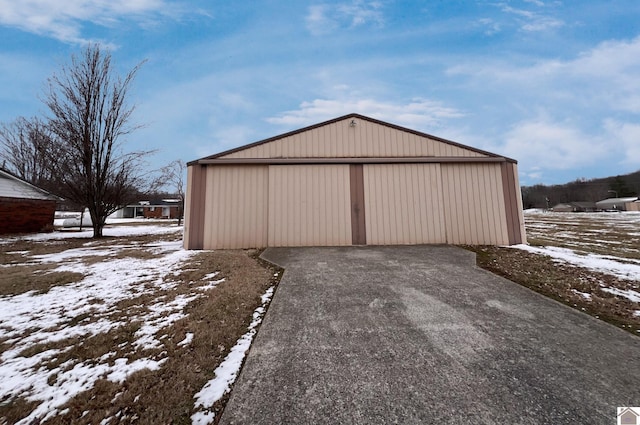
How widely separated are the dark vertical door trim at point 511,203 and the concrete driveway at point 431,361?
4988mm

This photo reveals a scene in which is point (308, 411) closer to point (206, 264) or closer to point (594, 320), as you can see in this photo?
point (594, 320)

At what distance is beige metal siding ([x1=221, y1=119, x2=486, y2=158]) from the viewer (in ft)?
27.0

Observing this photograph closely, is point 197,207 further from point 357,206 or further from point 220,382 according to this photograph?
point 220,382

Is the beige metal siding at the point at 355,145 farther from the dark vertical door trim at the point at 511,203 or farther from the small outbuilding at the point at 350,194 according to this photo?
the dark vertical door trim at the point at 511,203

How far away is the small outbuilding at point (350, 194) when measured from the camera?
7.96m

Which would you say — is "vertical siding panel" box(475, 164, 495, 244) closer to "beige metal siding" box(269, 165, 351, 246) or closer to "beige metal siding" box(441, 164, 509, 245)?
"beige metal siding" box(441, 164, 509, 245)

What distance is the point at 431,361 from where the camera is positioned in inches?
86.7

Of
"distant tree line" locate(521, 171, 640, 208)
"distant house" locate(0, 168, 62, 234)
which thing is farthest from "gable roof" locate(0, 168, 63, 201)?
"distant tree line" locate(521, 171, 640, 208)

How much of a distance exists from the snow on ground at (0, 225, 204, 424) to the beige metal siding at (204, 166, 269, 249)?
8.81 ft

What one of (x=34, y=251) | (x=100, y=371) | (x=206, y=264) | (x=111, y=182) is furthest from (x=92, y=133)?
(x=100, y=371)

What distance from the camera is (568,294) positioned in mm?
3857

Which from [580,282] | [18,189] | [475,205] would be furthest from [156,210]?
[580,282]

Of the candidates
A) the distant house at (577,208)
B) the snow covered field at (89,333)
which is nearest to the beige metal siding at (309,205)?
the snow covered field at (89,333)

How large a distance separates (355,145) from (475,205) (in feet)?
15.2
